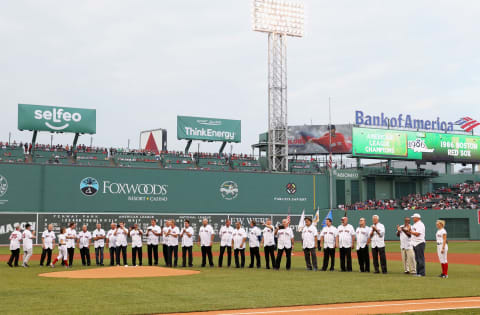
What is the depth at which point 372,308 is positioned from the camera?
35.8 feet

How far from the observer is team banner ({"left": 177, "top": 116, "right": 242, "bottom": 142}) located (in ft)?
182

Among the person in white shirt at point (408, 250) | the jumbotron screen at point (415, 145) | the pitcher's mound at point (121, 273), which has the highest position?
the jumbotron screen at point (415, 145)

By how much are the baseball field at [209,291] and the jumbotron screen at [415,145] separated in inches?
1602

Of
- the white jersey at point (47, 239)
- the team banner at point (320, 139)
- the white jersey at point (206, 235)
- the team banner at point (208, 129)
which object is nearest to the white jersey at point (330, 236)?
the white jersey at point (206, 235)

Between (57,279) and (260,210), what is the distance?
116 feet

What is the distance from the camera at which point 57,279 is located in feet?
56.2

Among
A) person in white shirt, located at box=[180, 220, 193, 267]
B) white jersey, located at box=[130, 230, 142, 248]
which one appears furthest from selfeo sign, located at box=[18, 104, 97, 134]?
person in white shirt, located at box=[180, 220, 193, 267]

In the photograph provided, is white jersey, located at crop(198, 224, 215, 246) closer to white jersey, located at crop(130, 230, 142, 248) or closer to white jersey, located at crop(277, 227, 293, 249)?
white jersey, located at crop(130, 230, 142, 248)

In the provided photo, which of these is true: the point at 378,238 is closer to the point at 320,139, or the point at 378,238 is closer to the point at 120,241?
the point at 120,241

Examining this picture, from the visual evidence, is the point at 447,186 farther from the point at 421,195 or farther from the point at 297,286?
the point at 297,286

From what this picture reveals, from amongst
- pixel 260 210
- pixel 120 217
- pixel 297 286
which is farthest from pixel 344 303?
pixel 260 210

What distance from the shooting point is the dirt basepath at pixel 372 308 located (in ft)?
34.6

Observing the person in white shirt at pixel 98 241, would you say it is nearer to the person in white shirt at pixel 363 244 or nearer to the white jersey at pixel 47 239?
the white jersey at pixel 47 239

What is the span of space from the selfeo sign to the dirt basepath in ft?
138
